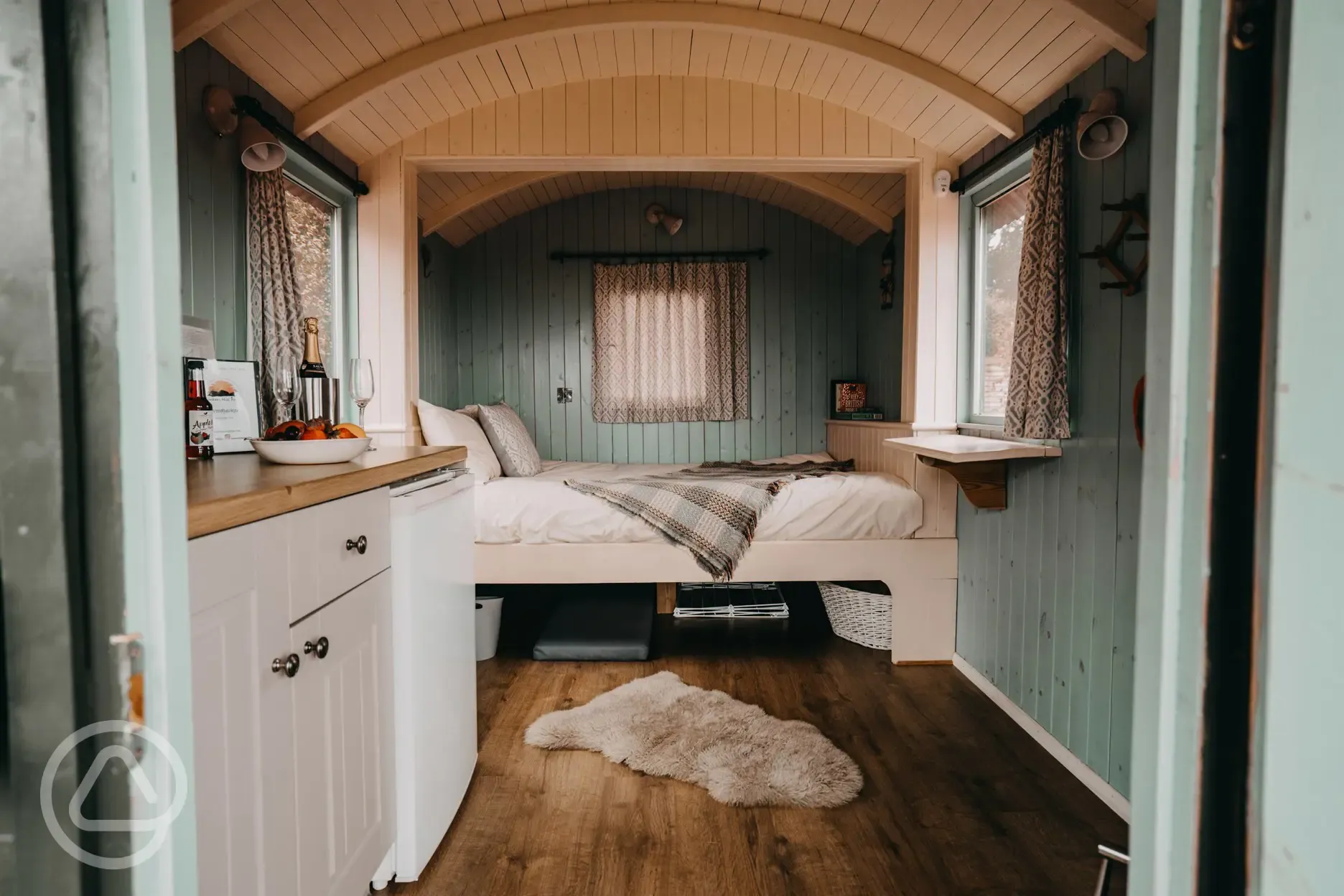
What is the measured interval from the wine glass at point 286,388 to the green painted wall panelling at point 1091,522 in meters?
2.46

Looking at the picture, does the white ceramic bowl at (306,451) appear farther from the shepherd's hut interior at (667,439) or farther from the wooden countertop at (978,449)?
the wooden countertop at (978,449)

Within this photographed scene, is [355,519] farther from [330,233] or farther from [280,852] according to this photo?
[330,233]

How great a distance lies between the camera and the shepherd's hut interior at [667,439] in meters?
0.55

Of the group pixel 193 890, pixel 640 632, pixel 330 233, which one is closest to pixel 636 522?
pixel 640 632

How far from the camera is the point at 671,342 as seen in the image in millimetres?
5094

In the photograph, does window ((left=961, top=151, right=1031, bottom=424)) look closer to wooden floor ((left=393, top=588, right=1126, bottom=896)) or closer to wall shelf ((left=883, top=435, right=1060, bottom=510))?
wall shelf ((left=883, top=435, right=1060, bottom=510))

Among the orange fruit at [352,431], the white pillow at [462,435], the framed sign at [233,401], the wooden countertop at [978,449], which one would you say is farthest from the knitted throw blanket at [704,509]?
the orange fruit at [352,431]

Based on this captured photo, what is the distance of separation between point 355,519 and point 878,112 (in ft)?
8.69

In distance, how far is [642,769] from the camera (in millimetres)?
2168

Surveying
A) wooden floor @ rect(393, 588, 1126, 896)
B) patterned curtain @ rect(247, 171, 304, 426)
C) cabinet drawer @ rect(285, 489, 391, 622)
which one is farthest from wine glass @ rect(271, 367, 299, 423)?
wooden floor @ rect(393, 588, 1126, 896)

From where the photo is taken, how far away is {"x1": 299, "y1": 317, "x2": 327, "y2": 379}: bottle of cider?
2035 mm

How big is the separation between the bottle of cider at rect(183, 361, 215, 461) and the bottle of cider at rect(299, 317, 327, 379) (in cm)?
29

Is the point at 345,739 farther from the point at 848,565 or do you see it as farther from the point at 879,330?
the point at 879,330

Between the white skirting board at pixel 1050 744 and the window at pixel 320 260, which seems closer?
the white skirting board at pixel 1050 744
